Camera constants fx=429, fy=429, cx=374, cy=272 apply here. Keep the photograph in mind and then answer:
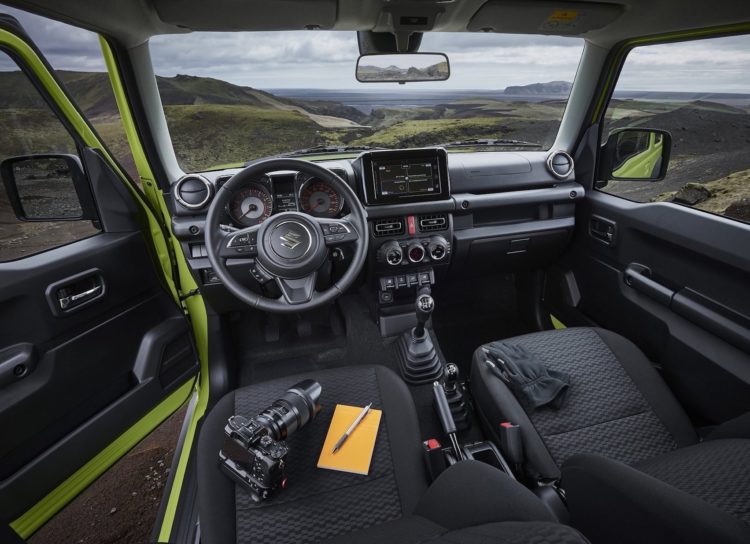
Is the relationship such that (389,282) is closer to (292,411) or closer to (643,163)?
(292,411)

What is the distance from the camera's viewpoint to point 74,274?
1822mm

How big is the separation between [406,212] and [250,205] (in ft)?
2.78

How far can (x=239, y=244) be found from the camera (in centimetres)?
183

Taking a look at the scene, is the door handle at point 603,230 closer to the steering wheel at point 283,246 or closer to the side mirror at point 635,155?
the side mirror at point 635,155

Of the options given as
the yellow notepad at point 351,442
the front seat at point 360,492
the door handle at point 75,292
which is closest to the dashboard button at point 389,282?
the front seat at point 360,492

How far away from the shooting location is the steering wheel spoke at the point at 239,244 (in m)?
1.82

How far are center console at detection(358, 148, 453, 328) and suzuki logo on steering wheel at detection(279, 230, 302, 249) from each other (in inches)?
25.6

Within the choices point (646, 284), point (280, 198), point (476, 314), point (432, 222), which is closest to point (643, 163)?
point (646, 284)

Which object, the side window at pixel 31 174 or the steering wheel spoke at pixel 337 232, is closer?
the side window at pixel 31 174

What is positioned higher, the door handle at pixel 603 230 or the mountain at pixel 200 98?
the mountain at pixel 200 98

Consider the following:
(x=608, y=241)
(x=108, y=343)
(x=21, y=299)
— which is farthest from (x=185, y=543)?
(x=608, y=241)

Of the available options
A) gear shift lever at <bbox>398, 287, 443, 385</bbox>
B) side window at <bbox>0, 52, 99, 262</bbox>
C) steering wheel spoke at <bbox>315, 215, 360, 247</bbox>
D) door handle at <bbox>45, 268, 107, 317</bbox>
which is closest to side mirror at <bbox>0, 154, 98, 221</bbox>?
side window at <bbox>0, 52, 99, 262</bbox>

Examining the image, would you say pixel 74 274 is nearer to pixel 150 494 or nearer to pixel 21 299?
pixel 21 299

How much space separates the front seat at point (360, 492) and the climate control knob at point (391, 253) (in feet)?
2.39
